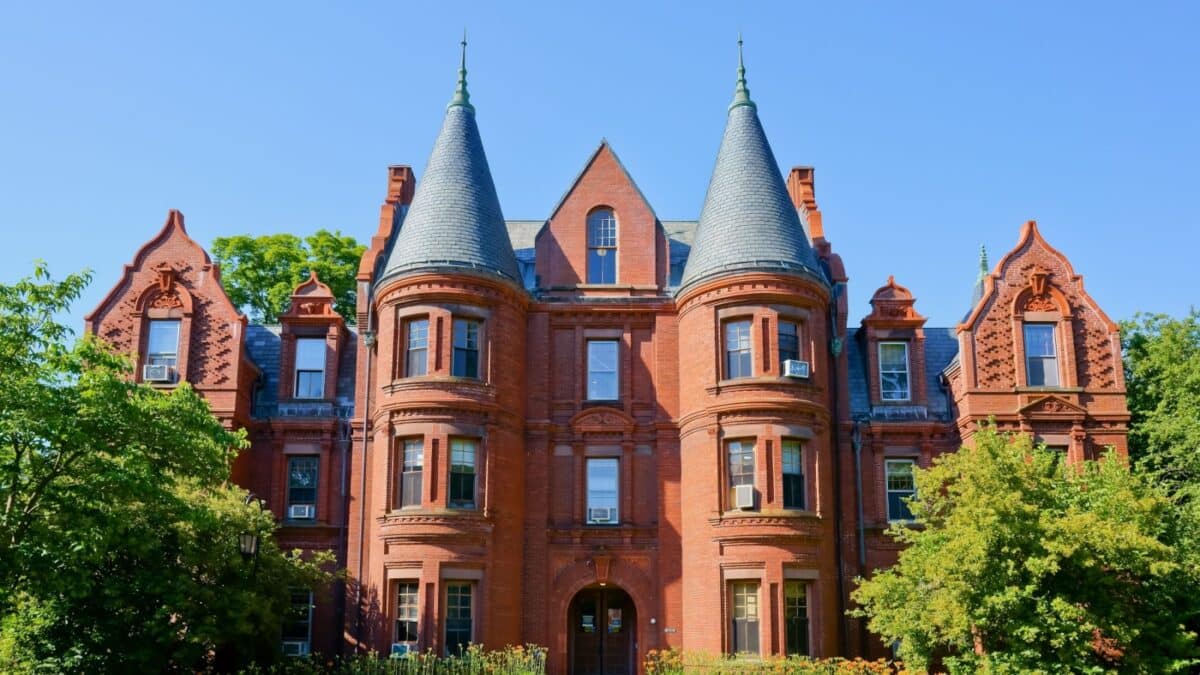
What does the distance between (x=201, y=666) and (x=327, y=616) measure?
4.69 meters

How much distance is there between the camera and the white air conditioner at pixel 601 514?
1147 inches

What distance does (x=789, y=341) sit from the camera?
94.3 feet

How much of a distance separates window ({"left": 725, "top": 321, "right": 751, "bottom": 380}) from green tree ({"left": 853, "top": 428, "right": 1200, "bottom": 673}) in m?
5.65

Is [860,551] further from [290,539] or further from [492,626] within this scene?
[290,539]

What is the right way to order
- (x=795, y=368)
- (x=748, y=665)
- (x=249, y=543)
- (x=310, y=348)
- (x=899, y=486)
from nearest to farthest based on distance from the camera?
(x=249, y=543)
(x=748, y=665)
(x=795, y=368)
(x=899, y=486)
(x=310, y=348)

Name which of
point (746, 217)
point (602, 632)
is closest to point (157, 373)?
point (602, 632)

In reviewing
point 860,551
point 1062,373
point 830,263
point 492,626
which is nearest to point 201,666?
point 492,626

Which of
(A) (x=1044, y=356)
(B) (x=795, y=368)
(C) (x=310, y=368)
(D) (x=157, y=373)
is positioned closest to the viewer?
(B) (x=795, y=368)

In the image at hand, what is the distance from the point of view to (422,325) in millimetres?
28828

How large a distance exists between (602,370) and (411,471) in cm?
577

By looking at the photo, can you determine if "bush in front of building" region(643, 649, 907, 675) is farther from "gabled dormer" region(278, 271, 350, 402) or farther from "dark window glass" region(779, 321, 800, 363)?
"gabled dormer" region(278, 271, 350, 402)

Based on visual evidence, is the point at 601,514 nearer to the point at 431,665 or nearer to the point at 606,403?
the point at 606,403

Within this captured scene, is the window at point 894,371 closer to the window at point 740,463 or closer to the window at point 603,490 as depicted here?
the window at point 740,463

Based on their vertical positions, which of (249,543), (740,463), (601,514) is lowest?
(249,543)
